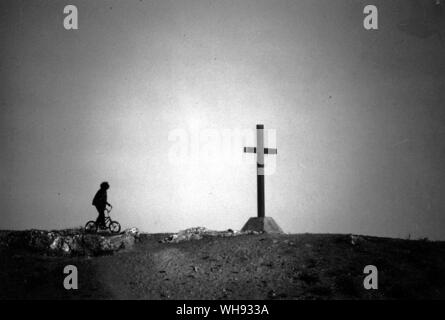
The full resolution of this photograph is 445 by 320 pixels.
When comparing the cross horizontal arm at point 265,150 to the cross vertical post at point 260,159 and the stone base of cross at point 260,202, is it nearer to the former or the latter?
the stone base of cross at point 260,202

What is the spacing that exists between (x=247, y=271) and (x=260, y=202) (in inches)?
218

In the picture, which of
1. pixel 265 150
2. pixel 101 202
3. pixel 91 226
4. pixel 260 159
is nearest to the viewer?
pixel 260 159

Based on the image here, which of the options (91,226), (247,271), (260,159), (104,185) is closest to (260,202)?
(260,159)

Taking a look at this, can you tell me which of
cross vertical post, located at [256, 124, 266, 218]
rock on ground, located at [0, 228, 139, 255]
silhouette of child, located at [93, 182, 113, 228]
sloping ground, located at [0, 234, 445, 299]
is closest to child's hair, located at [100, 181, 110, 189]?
silhouette of child, located at [93, 182, 113, 228]

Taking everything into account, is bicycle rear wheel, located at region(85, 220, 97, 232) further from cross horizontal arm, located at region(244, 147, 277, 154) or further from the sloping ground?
cross horizontal arm, located at region(244, 147, 277, 154)

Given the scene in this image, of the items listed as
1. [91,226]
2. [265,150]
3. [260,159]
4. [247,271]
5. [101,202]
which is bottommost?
[247,271]

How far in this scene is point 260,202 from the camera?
15047 mm

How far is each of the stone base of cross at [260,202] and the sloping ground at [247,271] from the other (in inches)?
101

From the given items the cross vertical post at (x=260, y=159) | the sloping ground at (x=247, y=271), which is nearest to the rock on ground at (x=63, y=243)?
the sloping ground at (x=247, y=271)

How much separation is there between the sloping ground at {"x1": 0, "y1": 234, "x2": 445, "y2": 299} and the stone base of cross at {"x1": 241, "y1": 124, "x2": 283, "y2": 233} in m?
2.56

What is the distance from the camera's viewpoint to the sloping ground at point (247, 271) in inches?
348

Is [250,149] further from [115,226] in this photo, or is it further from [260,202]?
[115,226]

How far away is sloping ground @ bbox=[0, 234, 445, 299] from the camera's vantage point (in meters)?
8.84
